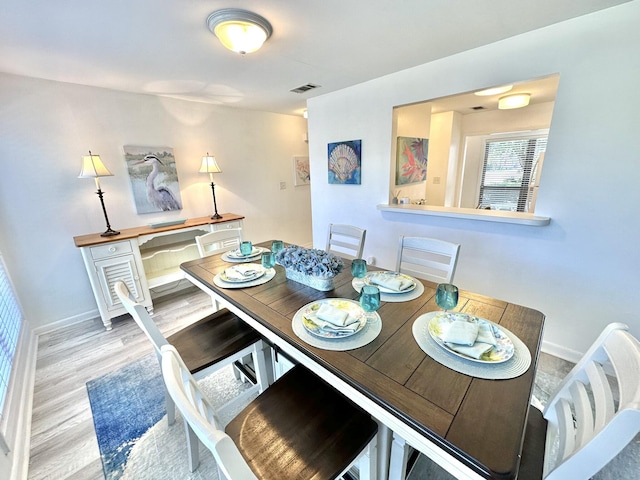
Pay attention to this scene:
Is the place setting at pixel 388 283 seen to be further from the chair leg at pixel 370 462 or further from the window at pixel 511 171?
the window at pixel 511 171

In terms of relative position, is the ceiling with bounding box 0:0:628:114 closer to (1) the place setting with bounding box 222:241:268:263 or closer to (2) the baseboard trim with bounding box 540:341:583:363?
(1) the place setting with bounding box 222:241:268:263

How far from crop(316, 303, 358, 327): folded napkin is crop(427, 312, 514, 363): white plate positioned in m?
0.30

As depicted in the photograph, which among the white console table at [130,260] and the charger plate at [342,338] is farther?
the white console table at [130,260]

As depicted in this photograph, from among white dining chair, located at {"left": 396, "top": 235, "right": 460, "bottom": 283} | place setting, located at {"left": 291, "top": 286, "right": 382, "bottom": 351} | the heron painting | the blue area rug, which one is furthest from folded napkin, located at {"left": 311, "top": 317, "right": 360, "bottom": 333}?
the heron painting

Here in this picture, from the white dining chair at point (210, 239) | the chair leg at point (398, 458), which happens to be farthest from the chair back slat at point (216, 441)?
the white dining chair at point (210, 239)

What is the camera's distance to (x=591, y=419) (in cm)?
72

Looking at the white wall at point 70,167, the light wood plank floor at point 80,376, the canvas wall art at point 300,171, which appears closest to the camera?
the light wood plank floor at point 80,376

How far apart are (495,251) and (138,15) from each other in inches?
109

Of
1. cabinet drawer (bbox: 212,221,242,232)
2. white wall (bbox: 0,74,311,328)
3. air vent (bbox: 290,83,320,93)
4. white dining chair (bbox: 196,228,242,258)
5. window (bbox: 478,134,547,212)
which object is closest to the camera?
white dining chair (bbox: 196,228,242,258)

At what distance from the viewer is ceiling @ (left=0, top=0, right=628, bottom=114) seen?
132 centimetres

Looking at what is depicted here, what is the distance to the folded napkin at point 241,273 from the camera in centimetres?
151

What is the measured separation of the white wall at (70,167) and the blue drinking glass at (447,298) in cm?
302

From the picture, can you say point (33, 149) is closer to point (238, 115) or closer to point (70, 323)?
point (70, 323)

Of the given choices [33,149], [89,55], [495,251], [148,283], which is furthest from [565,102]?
[33,149]
